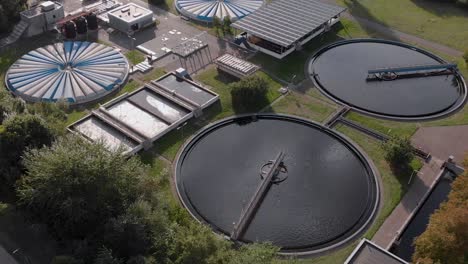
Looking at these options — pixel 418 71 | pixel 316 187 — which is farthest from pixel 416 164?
pixel 418 71

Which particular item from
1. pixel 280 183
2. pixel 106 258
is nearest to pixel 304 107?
pixel 280 183

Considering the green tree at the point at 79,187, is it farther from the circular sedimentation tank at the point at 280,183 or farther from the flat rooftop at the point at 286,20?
the flat rooftop at the point at 286,20

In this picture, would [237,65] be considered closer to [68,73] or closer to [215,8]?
[215,8]

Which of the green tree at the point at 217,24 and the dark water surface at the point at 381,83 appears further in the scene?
the green tree at the point at 217,24

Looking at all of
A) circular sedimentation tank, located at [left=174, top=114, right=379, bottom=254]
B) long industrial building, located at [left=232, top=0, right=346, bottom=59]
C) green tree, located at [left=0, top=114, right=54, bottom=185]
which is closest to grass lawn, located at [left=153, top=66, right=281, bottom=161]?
circular sedimentation tank, located at [left=174, top=114, right=379, bottom=254]

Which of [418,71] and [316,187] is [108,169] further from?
[418,71]

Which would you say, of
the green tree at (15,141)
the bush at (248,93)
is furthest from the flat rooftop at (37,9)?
the bush at (248,93)

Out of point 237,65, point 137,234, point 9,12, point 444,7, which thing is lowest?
point 137,234
